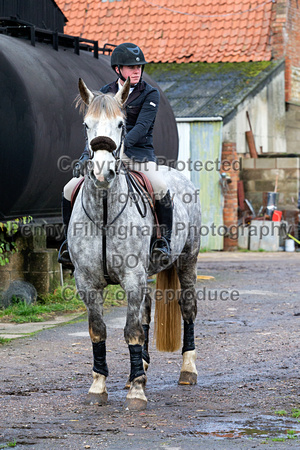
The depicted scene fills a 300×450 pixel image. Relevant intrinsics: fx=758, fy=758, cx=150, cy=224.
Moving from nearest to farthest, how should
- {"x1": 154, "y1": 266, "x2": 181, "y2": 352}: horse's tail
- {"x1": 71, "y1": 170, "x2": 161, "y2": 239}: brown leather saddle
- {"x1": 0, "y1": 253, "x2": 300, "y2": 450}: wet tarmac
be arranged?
{"x1": 0, "y1": 253, "x2": 300, "y2": 450}: wet tarmac < {"x1": 71, "y1": 170, "x2": 161, "y2": 239}: brown leather saddle < {"x1": 154, "y1": 266, "x2": 181, "y2": 352}: horse's tail

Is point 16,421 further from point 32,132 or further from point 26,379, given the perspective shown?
point 32,132

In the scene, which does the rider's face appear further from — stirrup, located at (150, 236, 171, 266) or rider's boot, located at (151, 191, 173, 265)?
stirrup, located at (150, 236, 171, 266)

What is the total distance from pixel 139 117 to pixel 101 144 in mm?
1112

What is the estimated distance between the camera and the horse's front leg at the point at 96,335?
19.9 feet

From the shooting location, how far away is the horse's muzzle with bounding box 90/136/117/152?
17.8 feet

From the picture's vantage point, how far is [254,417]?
560cm

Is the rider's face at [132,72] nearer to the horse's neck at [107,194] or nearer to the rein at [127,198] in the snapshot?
the rein at [127,198]

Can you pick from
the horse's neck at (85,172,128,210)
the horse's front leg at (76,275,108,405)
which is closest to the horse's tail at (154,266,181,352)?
the horse's front leg at (76,275,108,405)

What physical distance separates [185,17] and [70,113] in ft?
47.6

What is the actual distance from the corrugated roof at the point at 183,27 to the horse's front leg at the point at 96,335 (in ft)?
58.9

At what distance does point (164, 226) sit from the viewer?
6.67 m

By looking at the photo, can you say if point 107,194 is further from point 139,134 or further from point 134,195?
point 139,134

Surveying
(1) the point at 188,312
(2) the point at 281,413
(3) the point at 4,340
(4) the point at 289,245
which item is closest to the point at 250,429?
(2) the point at 281,413

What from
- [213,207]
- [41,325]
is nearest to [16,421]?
[41,325]
